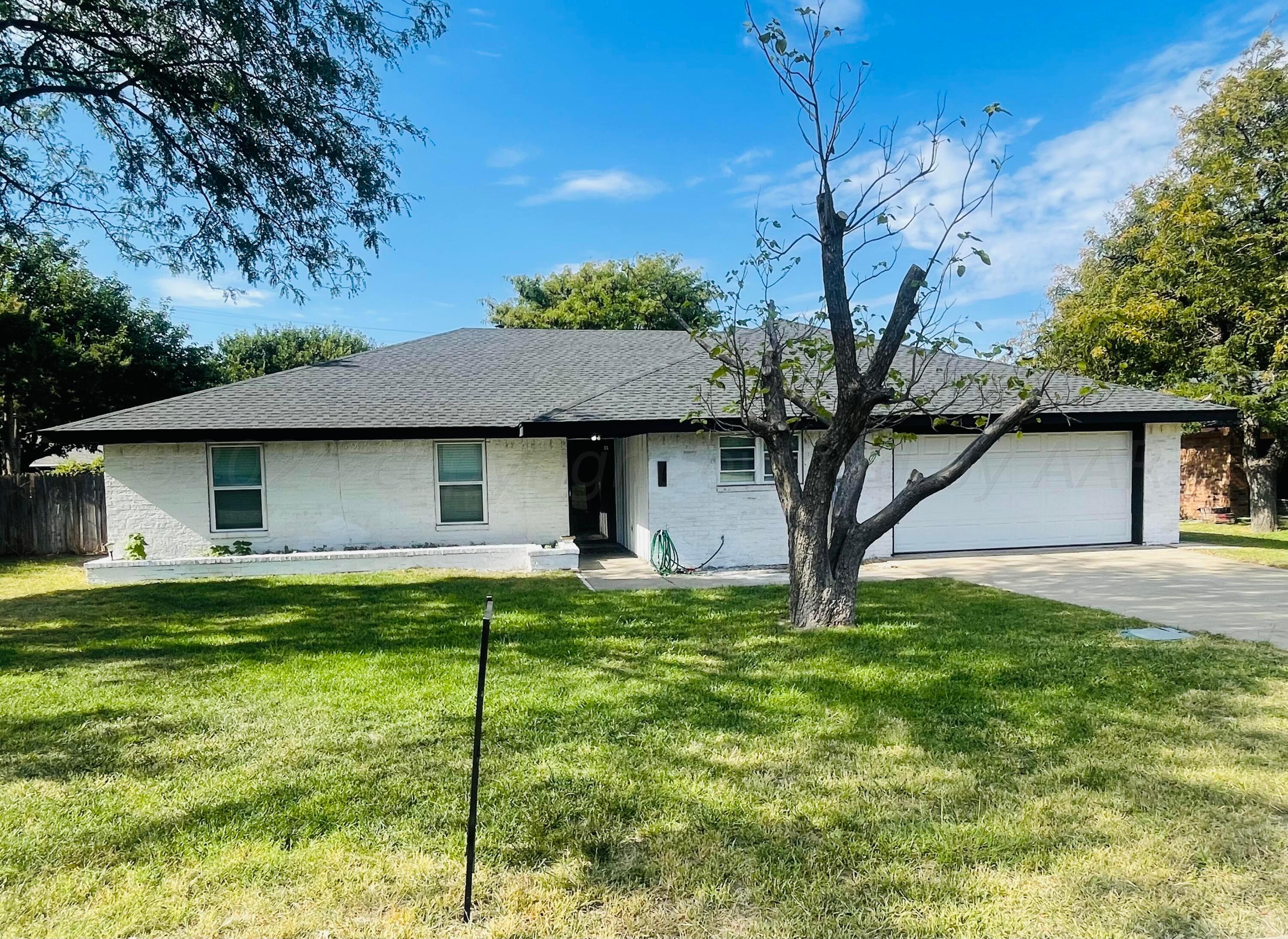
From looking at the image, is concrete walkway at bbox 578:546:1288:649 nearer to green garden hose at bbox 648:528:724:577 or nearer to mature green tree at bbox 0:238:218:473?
green garden hose at bbox 648:528:724:577

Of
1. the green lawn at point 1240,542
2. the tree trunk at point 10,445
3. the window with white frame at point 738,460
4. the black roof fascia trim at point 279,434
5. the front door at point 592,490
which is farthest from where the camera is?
the tree trunk at point 10,445

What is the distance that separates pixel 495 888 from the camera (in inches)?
110

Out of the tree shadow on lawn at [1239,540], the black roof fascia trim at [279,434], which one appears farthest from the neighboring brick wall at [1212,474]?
the black roof fascia trim at [279,434]

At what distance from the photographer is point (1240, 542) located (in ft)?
46.4

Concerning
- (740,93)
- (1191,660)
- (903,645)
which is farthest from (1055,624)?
(740,93)

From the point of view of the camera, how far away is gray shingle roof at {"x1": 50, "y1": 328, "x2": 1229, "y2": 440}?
1145 cm

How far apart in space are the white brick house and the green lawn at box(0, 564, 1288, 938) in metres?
5.10

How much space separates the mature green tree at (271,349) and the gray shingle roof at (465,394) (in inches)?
667

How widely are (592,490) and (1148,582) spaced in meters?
10.4

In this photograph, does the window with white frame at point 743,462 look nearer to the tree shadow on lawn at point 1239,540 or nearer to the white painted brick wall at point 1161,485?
the white painted brick wall at point 1161,485

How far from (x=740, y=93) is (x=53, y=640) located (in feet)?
38.9

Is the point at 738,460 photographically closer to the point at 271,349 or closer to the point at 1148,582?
the point at 1148,582

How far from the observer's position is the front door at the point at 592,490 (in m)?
15.5

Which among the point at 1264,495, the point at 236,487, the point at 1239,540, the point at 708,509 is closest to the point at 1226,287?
the point at 1264,495
